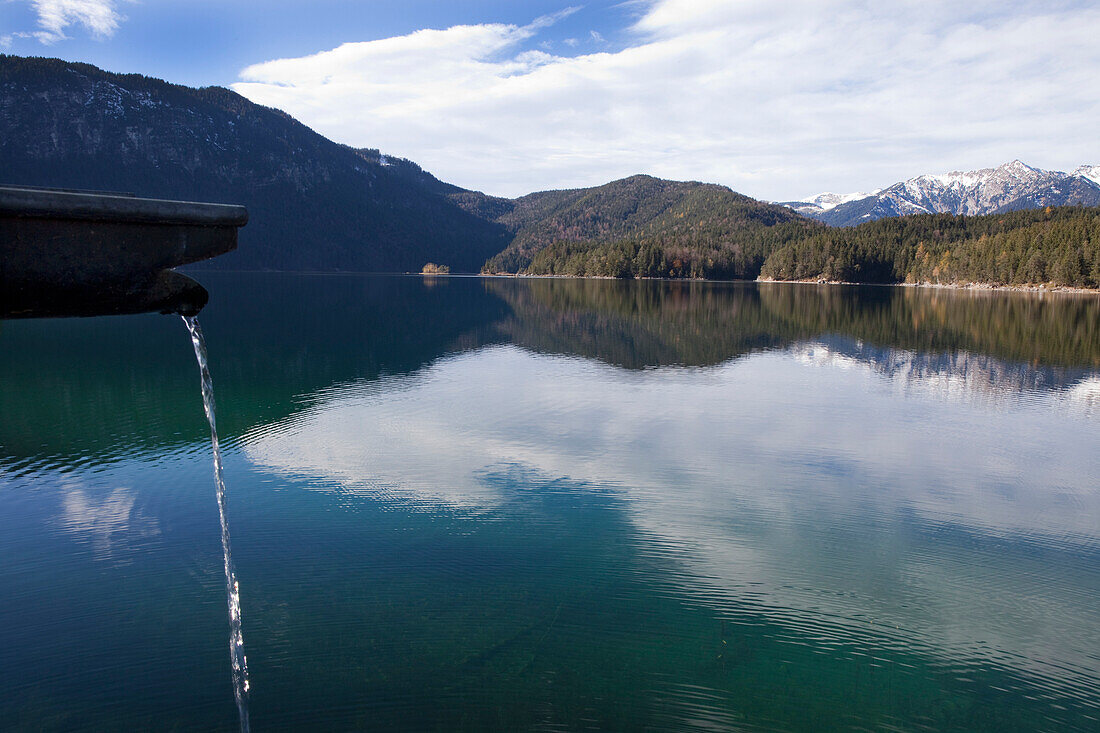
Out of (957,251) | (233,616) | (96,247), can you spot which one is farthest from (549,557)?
(957,251)

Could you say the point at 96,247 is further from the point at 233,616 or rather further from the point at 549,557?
the point at 549,557

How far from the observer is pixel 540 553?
1015 centimetres

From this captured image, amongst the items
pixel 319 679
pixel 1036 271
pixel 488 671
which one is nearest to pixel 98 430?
pixel 319 679

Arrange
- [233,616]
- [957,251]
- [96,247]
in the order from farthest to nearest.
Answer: [957,251], [233,616], [96,247]

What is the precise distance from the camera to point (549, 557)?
10023mm

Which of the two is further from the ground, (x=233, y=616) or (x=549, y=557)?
(x=233, y=616)

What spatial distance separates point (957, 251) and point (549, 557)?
16976 centimetres

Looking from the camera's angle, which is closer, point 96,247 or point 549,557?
point 96,247

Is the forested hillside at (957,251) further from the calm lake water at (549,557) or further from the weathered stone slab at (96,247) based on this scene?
the weathered stone slab at (96,247)

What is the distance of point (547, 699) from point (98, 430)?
15.5 meters

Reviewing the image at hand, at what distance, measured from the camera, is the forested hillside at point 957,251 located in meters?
111

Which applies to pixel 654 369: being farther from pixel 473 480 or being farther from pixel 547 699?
pixel 547 699

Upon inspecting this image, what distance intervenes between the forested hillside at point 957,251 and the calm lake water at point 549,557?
117 meters

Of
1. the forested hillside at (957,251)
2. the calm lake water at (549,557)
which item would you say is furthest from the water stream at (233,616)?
the forested hillside at (957,251)
